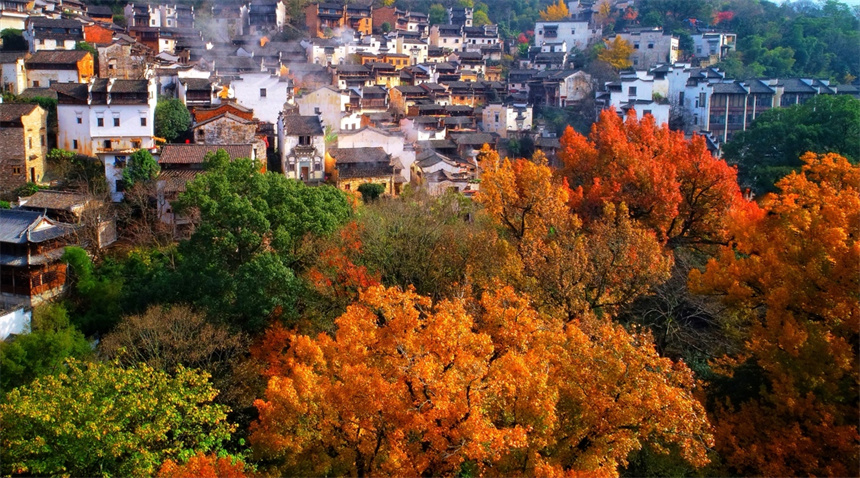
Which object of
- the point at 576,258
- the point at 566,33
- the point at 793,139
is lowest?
the point at 576,258

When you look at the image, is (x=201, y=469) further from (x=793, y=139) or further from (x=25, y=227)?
(x=793, y=139)

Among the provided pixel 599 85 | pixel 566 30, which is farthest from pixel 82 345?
pixel 566 30

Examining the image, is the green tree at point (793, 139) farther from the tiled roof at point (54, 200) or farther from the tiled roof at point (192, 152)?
the tiled roof at point (54, 200)

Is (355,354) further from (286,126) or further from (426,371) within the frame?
(286,126)

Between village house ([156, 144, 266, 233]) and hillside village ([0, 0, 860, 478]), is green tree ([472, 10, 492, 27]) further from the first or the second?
village house ([156, 144, 266, 233])

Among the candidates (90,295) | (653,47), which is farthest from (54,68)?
(653,47)

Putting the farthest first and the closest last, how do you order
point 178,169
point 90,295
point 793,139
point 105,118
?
point 105,118 → point 793,139 → point 178,169 → point 90,295
